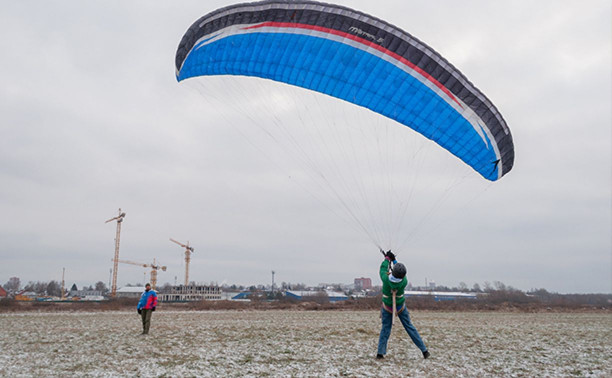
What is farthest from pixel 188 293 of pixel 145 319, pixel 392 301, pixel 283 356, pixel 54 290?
pixel 392 301

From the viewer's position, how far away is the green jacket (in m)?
7.77

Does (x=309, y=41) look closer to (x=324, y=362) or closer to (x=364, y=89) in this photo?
(x=364, y=89)

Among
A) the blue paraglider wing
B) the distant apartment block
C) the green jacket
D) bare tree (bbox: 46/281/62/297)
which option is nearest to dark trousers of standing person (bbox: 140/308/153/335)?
the blue paraglider wing

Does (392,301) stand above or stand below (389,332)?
above

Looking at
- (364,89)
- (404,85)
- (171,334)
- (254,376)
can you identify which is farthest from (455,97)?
(171,334)

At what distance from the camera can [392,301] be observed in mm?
7805

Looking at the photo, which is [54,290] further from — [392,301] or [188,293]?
[392,301]

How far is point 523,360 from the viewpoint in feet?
25.7

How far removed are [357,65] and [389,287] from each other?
5402mm

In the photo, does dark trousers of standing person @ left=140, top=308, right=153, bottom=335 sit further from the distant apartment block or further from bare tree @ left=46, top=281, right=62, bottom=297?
bare tree @ left=46, top=281, right=62, bottom=297

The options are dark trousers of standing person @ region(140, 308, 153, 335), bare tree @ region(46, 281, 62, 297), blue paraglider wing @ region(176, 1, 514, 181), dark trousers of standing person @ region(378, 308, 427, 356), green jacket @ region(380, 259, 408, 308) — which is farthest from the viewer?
bare tree @ region(46, 281, 62, 297)

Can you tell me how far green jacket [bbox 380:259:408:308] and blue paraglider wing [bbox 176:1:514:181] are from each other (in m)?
4.40

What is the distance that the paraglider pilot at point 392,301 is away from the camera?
7.64 m

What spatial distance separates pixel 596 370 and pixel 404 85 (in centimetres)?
684
